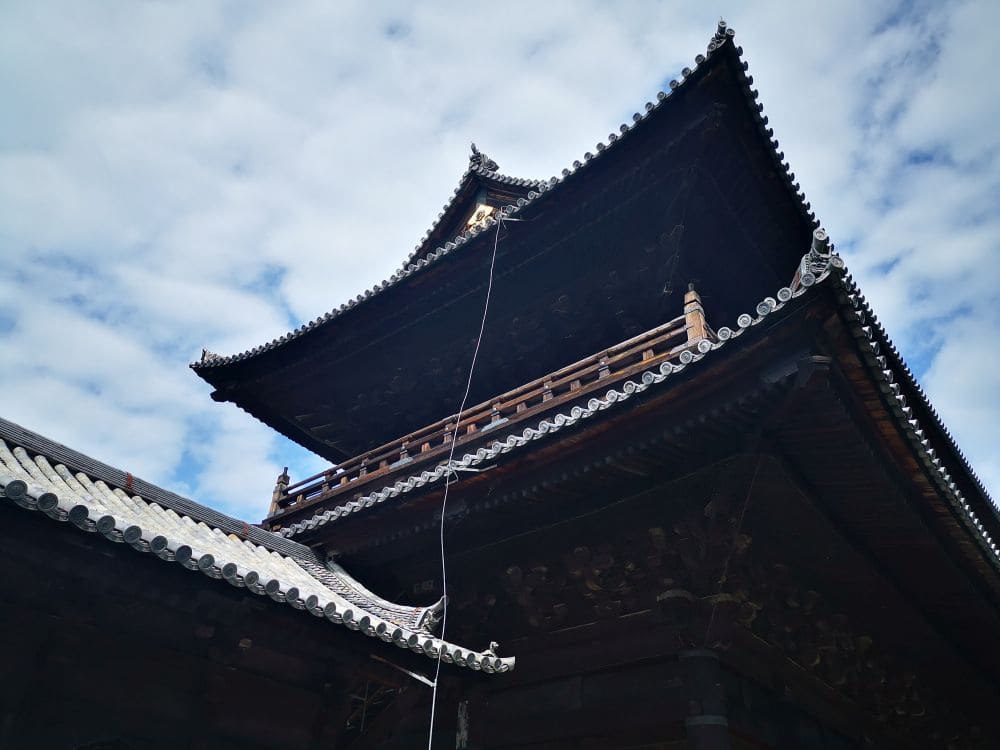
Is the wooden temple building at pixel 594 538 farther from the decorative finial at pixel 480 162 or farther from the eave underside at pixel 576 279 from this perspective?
the decorative finial at pixel 480 162

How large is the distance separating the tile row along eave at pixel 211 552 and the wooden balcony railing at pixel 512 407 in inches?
65.9

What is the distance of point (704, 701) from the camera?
6.09 meters

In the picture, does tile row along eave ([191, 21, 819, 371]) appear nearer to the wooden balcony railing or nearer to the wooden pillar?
the wooden balcony railing

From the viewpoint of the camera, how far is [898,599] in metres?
8.50

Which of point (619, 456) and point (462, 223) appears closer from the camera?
point (619, 456)

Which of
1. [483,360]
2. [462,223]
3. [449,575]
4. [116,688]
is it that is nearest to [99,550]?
[116,688]

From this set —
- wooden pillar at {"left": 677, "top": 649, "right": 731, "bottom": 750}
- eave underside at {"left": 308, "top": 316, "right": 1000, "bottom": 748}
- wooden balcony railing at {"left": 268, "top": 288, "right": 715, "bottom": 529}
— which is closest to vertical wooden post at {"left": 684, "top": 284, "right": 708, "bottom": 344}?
wooden balcony railing at {"left": 268, "top": 288, "right": 715, "bottom": 529}

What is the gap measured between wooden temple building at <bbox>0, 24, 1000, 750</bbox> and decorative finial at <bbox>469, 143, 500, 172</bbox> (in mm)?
4221

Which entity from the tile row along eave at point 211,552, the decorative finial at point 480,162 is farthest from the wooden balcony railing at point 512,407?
the decorative finial at point 480,162

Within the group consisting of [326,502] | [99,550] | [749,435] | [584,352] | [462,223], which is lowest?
[99,550]

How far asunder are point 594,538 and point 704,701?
1722 mm

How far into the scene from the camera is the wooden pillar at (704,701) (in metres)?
Answer: 5.92

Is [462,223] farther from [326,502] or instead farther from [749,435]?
[749,435]

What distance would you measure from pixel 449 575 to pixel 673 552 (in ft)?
8.79
